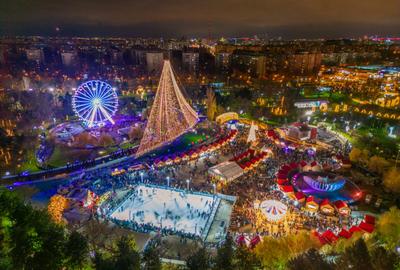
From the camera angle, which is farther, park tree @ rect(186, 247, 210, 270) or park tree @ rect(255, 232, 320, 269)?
park tree @ rect(255, 232, 320, 269)

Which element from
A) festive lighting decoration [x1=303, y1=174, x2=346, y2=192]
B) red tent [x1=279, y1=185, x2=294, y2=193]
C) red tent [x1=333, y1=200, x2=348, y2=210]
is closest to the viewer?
red tent [x1=333, y1=200, x2=348, y2=210]

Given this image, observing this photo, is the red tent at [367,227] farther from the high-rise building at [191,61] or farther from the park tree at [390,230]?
the high-rise building at [191,61]

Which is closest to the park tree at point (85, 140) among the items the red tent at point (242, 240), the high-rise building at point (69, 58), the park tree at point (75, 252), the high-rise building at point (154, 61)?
the red tent at point (242, 240)

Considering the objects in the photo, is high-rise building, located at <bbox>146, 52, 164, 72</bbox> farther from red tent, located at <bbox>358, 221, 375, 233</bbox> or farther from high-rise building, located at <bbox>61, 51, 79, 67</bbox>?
red tent, located at <bbox>358, 221, 375, 233</bbox>

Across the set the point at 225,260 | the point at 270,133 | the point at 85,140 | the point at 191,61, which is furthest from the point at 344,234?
the point at 191,61

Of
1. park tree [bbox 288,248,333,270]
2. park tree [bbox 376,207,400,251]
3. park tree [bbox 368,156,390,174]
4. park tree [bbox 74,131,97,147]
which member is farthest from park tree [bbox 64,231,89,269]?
park tree [bbox 368,156,390,174]

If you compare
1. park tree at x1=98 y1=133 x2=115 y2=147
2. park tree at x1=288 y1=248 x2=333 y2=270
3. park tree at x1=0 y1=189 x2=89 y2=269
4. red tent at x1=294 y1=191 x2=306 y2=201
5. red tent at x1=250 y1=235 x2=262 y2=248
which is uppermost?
park tree at x1=0 y1=189 x2=89 y2=269
